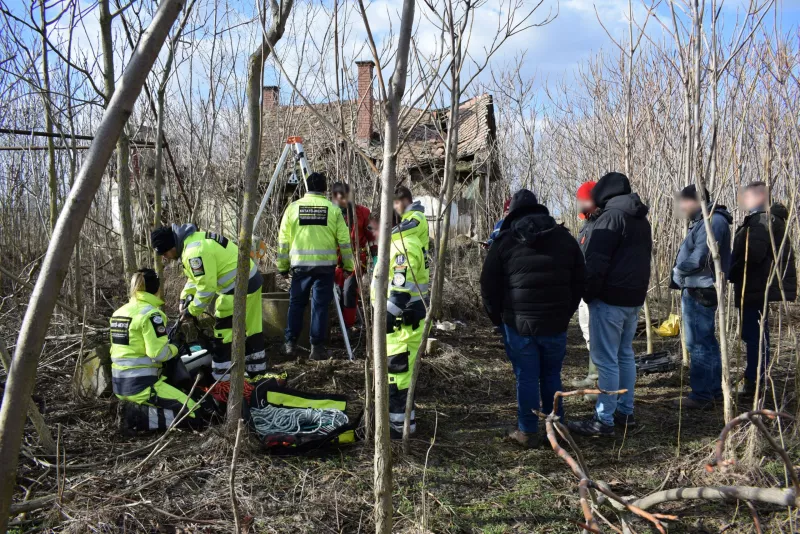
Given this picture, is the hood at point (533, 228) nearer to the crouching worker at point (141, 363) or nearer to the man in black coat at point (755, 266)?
the man in black coat at point (755, 266)

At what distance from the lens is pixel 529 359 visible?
12.6 feet

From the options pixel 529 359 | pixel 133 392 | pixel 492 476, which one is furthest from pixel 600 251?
pixel 133 392

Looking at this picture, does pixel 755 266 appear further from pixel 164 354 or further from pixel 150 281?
pixel 150 281

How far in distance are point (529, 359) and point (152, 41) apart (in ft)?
9.99

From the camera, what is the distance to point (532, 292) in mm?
3746

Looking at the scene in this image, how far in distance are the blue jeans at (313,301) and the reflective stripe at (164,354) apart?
1.92 m

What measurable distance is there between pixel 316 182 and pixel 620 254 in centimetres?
311

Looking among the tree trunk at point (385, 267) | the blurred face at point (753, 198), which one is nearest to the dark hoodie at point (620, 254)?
the blurred face at point (753, 198)

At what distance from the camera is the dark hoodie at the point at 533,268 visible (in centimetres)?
374

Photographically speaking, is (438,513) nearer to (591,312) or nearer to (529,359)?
(529,359)

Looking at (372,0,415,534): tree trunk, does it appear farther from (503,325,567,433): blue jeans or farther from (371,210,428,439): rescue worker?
(503,325,567,433): blue jeans

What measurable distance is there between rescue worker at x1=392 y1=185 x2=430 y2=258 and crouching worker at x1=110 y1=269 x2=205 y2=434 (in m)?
1.84

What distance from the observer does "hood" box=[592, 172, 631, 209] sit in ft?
13.7

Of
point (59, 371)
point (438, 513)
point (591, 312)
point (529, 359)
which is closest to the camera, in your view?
point (438, 513)
